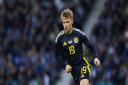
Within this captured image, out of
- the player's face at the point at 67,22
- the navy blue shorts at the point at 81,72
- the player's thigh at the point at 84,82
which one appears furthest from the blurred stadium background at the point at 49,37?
the player's face at the point at 67,22

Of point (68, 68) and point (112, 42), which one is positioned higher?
point (112, 42)

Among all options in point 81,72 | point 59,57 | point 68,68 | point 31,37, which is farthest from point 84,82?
point 31,37

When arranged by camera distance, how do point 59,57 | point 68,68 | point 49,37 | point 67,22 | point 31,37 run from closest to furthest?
point 68,68 → point 67,22 → point 59,57 → point 31,37 → point 49,37

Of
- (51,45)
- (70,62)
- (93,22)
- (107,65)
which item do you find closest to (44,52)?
(51,45)

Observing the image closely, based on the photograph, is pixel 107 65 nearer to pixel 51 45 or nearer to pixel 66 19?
pixel 51 45

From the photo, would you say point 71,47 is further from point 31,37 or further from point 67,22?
point 31,37

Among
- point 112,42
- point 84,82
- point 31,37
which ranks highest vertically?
point 31,37

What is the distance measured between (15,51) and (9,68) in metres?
1.02

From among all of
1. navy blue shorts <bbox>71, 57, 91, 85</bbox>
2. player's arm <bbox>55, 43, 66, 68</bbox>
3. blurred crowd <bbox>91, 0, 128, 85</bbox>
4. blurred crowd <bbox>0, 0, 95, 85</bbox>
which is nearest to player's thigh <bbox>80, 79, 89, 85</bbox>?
navy blue shorts <bbox>71, 57, 91, 85</bbox>

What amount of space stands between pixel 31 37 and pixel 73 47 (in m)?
10.3

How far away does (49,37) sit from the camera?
22562 millimetres

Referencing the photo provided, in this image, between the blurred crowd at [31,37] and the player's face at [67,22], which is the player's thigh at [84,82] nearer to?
the player's face at [67,22]

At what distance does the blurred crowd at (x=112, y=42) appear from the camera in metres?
20.5

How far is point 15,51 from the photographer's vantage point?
70.5 ft
